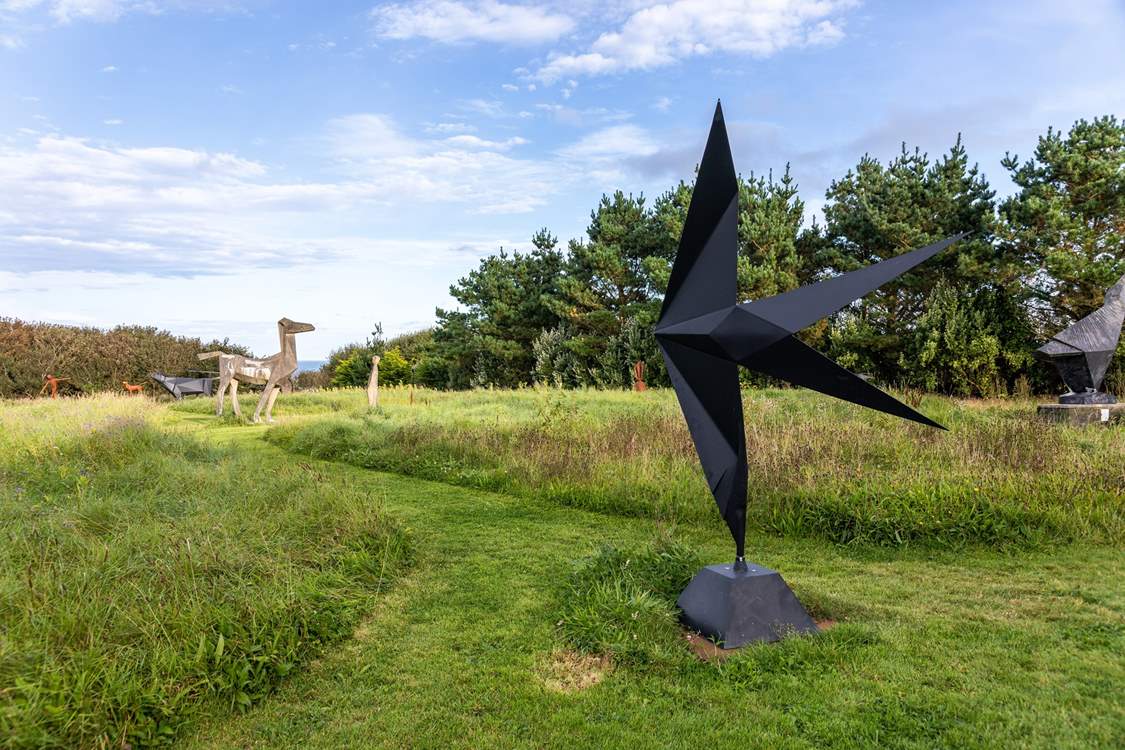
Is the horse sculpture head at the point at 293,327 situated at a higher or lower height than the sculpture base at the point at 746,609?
higher

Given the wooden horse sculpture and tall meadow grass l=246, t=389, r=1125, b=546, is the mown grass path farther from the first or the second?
the wooden horse sculpture

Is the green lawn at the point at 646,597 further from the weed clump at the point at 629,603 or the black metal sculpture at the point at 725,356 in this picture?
the black metal sculpture at the point at 725,356

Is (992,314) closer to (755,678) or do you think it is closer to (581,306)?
(581,306)

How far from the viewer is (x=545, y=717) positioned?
3.01 metres

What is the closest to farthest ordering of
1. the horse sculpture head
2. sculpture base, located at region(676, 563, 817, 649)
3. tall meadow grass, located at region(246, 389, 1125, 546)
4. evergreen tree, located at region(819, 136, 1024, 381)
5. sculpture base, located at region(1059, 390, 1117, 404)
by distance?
sculpture base, located at region(676, 563, 817, 649)
tall meadow grass, located at region(246, 389, 1125, 546)
sculpture base, located at region(1059, 390, 1117, 404)
the horse sculpture head
evergreen tree, located at region(819, 136, 1024, 381)

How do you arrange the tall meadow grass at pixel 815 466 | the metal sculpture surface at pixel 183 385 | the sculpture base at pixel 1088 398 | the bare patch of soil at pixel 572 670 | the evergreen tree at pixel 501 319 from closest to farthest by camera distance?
the bare patch of soil at pixel 572 670, the tall meadow grass at pixel 815 466, the sculpture base at pixel 1088 398, the metal sculpture surface at pixel 183 385, the evergreen tree at pixel 501 319

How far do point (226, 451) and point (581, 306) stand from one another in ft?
52.7

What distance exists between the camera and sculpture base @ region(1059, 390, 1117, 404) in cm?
1113

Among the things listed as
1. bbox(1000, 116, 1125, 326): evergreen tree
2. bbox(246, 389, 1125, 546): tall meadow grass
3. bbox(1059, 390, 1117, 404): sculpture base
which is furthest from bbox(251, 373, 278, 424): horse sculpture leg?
bbox(1000, 116, 1125, 326): evergreen tree

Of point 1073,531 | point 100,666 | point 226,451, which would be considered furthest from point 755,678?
point 226,451

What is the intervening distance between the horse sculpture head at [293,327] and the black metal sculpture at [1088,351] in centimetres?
1384

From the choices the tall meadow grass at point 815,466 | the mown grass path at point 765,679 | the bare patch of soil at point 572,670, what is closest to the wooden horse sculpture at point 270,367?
the tall meadow grass at point 815,466

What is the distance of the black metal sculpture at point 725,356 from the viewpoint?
3523mm

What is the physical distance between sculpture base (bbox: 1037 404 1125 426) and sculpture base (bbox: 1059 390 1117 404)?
→ 201 millimetres
